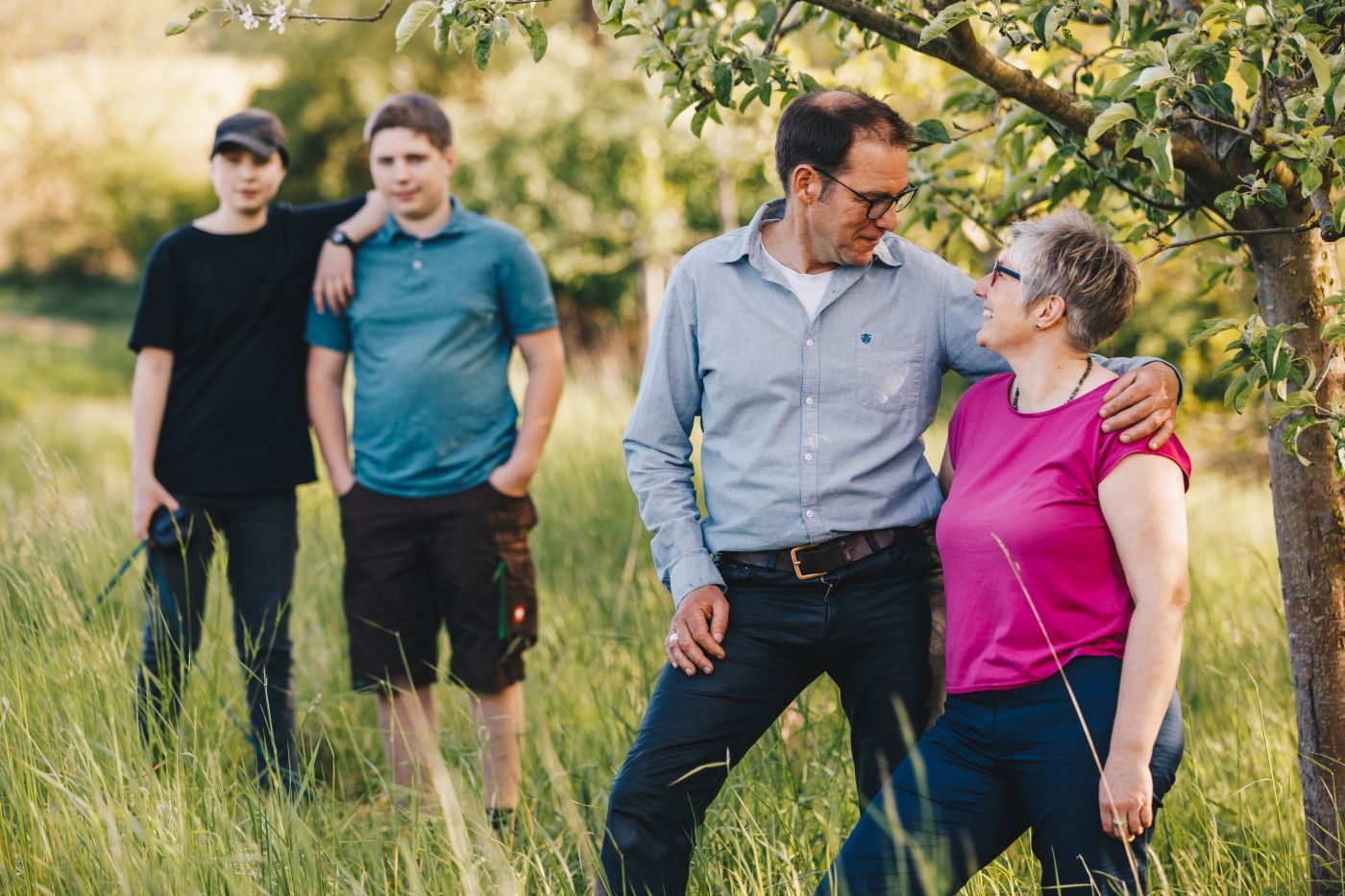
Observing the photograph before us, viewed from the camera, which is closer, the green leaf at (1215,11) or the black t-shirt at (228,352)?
Result: the green leaf at (1215,11)

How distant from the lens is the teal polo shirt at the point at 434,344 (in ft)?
13.9

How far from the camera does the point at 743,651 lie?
2.83 m

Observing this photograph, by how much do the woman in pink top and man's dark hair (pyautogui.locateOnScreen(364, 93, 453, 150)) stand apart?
2.34 metres

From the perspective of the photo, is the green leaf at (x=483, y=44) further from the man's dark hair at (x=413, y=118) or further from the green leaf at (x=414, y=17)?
the man's dark hair at (x=413, y=118)

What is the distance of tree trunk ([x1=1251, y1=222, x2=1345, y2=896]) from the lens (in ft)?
9.63

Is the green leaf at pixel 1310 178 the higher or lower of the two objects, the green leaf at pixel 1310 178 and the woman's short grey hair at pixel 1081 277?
the higher

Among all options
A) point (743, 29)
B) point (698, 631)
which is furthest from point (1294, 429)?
point (743, 29)

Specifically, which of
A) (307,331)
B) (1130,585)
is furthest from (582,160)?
(1130,585)

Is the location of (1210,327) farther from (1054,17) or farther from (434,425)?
(434,425)

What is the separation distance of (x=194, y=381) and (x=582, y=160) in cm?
1335

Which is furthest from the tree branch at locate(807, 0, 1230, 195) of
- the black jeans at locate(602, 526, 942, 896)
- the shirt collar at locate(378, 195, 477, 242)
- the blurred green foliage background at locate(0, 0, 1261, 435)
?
the blurred green foliage background at locate(0, 0, 1261, 435)

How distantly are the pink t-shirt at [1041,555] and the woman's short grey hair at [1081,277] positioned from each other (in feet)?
0.51

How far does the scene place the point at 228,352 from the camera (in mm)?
4426

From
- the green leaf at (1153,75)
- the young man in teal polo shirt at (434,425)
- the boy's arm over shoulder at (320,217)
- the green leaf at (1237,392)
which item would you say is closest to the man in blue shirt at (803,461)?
the green leaf at (1237,392)
